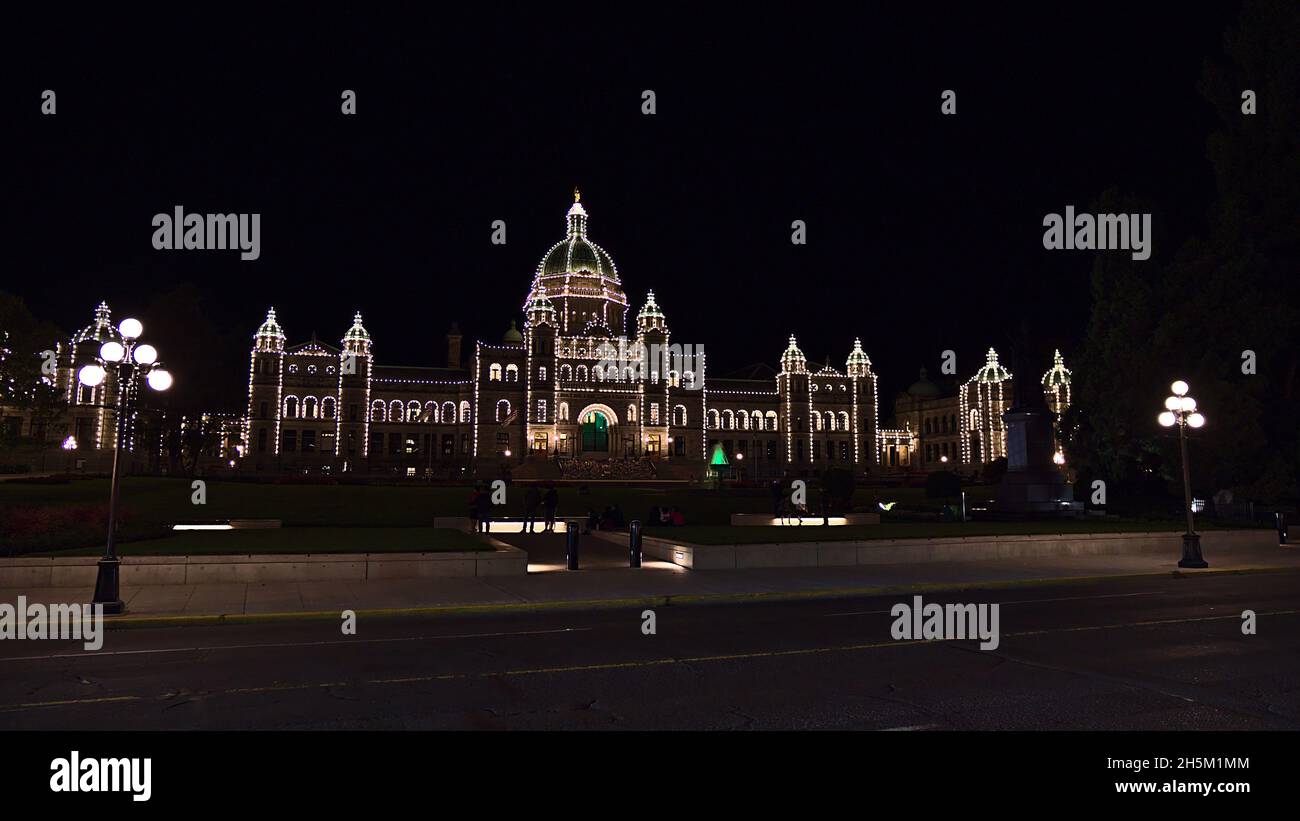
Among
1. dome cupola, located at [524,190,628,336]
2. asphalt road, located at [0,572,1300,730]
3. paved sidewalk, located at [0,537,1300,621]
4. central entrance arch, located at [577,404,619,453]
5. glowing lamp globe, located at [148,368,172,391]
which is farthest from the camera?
dome cupola, located at [524,190,628,336]

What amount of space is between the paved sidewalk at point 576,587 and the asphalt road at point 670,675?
1258 mm

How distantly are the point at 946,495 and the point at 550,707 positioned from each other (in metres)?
38.2

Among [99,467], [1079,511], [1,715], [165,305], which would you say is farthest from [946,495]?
[99,467]

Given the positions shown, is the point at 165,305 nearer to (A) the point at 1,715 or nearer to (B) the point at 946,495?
(B) the point at 946,495

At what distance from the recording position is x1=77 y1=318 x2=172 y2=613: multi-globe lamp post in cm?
1366

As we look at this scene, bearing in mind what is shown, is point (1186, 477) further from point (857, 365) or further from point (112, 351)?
point (857, 365)

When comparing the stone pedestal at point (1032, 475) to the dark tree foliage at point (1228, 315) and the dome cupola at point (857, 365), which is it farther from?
the dome cupola at point (857, 365)

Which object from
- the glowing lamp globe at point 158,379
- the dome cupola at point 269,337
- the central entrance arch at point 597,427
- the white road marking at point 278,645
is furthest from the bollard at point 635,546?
the dome cupola at point 269,337

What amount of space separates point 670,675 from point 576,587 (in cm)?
815

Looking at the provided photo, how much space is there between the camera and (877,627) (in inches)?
493

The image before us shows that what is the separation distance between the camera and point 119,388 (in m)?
15.5

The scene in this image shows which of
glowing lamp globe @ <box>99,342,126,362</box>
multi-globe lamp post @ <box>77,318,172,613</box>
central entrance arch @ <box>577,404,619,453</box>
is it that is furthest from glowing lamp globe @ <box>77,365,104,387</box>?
central entrance arch @ <box>577,404,619,453</box>

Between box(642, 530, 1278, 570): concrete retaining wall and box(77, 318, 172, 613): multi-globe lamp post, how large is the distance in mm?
12205

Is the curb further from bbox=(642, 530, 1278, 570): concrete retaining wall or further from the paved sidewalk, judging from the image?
bbox=(642, 530, 1278, 570): concrete retaining wall
